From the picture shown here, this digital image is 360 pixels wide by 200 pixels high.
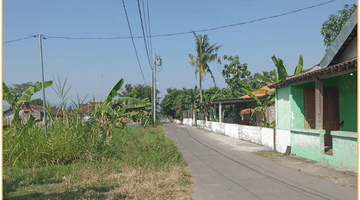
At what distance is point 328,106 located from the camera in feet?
43.4

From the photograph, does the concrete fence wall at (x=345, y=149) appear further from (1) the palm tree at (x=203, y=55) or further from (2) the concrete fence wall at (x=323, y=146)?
(1) the palm tree at (x=203, y=55)

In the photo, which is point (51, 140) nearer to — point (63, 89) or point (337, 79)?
point (63, 89)

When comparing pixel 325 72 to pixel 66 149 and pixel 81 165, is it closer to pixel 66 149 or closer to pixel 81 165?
pixel 81 165

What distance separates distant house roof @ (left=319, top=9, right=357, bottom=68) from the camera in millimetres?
10177

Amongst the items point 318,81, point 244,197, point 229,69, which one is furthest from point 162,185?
point 229,69

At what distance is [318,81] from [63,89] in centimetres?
912

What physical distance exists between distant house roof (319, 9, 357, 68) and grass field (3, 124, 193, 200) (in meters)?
6.88

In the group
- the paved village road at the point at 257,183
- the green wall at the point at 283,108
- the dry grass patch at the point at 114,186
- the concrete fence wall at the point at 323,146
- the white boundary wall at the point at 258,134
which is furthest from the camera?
the white boundary wall at the point at 258,134

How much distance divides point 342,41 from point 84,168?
9746 mm

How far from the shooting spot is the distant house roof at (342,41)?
10177mm

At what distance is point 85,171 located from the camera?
816cm

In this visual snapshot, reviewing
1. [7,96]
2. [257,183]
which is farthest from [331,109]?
[7,96]

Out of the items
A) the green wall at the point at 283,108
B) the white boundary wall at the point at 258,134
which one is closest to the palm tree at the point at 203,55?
the white boundary wall at the point at 258,134

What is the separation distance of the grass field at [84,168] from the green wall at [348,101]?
684 centimetres
